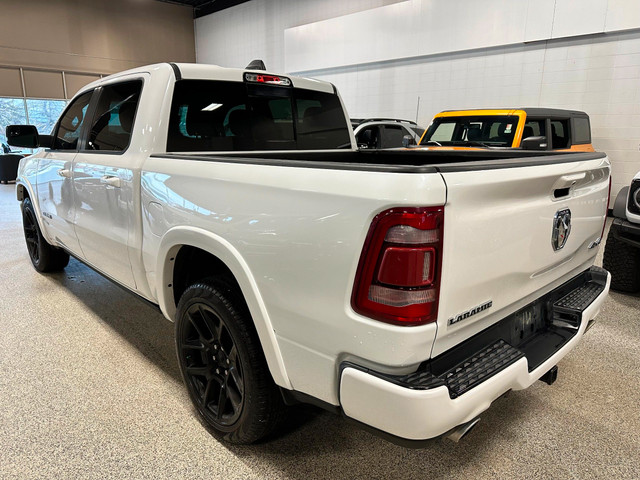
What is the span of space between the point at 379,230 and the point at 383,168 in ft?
0.55

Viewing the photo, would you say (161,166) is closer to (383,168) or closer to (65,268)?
(383,168)

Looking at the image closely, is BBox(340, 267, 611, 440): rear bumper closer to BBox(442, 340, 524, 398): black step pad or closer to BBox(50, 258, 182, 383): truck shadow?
BBox(442, 340, 524, 398): black step pad

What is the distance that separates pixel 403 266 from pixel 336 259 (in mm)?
192

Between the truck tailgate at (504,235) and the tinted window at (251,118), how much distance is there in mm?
1604

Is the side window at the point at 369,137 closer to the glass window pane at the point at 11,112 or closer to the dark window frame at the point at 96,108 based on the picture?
the dark window frame at the point at 96,108

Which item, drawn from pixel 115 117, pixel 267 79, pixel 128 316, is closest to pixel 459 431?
pixel 267 79

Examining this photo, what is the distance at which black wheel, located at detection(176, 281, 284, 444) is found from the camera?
1.63m

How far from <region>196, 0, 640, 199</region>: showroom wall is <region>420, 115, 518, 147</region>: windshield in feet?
10.2

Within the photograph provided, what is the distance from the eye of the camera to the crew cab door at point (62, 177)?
9.74 feet

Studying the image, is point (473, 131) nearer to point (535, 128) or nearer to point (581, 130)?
point (535, 128)

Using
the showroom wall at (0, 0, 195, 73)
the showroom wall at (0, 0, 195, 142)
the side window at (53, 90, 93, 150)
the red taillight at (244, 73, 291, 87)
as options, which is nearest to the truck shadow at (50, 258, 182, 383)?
the side window at (53, 90, 93, 150)

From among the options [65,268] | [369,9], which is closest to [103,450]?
[65,268]

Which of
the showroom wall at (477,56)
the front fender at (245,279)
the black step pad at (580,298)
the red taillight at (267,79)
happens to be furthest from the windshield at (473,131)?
the front fender at (245,279)

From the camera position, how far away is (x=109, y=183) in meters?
2.35
